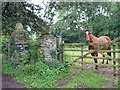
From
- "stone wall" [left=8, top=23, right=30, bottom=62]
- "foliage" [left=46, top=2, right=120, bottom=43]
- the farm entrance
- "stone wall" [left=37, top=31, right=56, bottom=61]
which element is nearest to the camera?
the farm entrance

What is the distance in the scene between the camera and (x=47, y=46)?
18.4 ft

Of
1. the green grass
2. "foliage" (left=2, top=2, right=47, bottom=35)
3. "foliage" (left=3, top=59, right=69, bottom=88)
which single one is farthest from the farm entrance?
A: "foliage" (left=2, top=2, right=47, bottom=35)

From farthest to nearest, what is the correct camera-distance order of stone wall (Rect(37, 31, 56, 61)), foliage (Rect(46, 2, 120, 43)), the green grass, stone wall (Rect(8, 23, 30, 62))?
foliage (Rect(46, 2, 120, 43)), stone wall (Rect(37, 31, 56, 61)), stone wall (Rect(8, 23, 30, 62)), the green grass

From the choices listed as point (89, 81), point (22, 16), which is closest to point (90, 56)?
point (89, 81)

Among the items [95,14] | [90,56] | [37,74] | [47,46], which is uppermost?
[95,14]

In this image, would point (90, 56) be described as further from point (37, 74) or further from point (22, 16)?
point (22, 16)

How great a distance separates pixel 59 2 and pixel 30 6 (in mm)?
2161

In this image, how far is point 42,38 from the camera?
5.72 meters

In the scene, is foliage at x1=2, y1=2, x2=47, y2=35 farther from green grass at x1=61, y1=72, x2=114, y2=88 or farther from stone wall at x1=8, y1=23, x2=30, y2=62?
green grass at x1=61, y1=72, x2=114, y2=88

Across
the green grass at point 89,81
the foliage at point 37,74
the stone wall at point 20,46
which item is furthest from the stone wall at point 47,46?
the green grass at point 89,81

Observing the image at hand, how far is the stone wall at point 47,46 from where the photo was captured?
5.53 metres

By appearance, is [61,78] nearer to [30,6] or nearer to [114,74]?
[114,74]

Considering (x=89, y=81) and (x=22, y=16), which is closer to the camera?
(x=89, y=81)

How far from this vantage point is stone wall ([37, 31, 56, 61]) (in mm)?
5529
